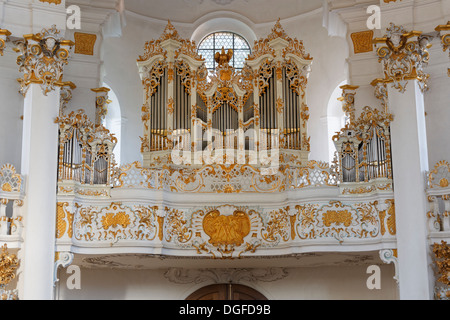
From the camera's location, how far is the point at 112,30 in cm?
2216

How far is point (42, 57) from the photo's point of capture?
18.2m

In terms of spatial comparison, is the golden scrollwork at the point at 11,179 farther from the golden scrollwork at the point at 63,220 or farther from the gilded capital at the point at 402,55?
the gilded capital at the point at 402,55

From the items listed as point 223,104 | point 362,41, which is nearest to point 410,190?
point 223,104

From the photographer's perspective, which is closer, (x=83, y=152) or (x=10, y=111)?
(x=83, y=152)

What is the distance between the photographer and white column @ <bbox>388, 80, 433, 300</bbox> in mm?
17031

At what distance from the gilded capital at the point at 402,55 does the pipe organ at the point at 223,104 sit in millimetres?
2442

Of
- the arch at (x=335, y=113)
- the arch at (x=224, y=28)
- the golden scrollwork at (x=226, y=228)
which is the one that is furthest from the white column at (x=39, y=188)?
the arch at (x=335, y=113)

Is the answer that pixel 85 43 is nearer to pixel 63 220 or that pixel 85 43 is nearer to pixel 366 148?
pixel 63 220

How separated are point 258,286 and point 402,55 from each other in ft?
24.9

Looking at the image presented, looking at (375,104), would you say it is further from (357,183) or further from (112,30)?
Answer: (112,30)

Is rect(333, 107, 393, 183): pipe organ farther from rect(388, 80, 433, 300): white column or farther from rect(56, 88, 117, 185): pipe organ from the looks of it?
rect(56, 88, 117, 185): pipe organ

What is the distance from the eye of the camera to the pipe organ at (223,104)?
63.8 feet

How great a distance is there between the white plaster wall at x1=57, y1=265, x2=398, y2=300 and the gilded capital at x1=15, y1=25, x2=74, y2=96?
5.84 metres
